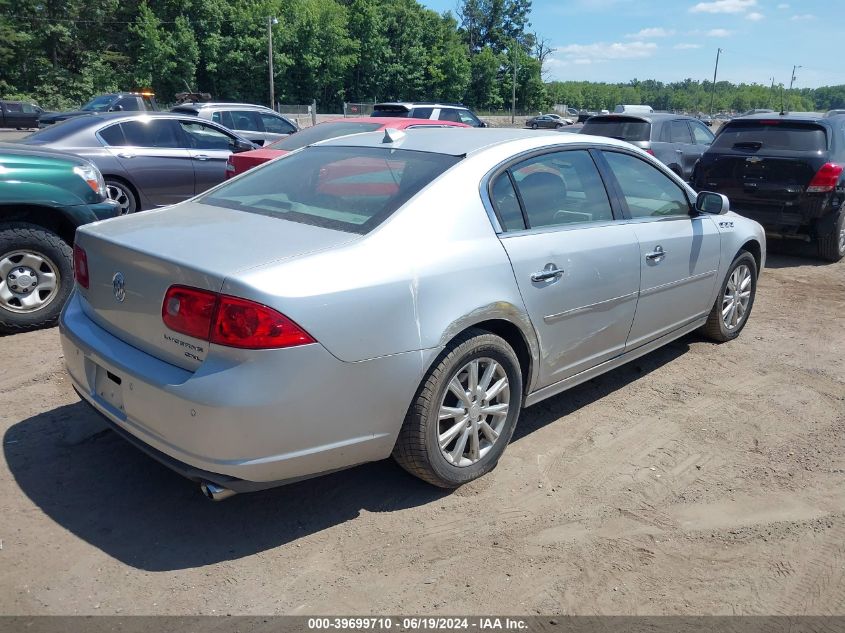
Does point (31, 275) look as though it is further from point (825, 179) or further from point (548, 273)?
point (825, 179)

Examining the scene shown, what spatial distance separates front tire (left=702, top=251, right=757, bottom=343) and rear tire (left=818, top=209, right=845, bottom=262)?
3.54m

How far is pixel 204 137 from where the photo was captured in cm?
980

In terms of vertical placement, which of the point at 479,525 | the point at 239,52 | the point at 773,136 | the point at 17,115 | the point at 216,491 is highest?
the point at 239,52

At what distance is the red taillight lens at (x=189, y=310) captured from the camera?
105 inches

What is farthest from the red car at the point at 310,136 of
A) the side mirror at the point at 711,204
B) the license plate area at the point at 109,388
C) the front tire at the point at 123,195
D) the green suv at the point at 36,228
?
the license plate area at the point at 109,388

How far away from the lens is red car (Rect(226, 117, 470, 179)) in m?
8.04

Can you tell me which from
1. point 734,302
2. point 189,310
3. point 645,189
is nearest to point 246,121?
point 734,302

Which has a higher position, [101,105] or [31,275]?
[101,105]

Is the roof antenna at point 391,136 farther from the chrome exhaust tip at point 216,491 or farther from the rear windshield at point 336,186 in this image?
the chrome exhaust tip at point 216,491

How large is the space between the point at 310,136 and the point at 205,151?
1.83m

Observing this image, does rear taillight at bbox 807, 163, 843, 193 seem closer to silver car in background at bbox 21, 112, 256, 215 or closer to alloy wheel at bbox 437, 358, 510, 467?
alloy wheel at bbox 437, 358, 510, 467

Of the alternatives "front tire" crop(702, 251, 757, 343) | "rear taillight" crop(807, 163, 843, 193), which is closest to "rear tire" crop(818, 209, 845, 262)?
"rear taillight" crop(807, 163, 843, 193)

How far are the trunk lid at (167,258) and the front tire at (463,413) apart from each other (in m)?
0.73

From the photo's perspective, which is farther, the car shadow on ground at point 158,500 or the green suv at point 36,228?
the green suv at point 36,228
